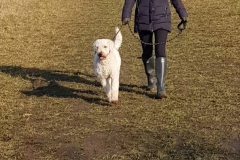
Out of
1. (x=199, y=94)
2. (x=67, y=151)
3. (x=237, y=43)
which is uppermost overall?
(x=237, y=43)

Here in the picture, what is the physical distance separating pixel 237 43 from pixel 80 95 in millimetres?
4810

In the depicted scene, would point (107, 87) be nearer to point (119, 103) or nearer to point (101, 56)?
point (119, 103)

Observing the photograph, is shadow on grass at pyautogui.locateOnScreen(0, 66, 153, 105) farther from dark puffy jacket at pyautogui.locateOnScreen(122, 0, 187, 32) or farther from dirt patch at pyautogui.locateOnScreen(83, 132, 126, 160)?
dirt patch at pyautogui.locateOnScreen(83, 132, 126, 160)

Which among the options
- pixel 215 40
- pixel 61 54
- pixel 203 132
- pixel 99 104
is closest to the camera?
pixel 203 132

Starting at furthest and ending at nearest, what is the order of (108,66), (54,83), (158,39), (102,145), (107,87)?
(54,83)
(158,39)
(107,87)
(108,66)
(102,145)

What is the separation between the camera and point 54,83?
23.5 feet

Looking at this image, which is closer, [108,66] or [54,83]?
[108,66]

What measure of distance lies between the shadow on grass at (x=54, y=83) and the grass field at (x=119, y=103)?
2 centimetres

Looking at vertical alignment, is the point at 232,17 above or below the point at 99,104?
above

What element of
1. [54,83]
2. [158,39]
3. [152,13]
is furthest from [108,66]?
[54,83]

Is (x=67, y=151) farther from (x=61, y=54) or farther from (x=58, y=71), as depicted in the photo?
(x=61, y=54)

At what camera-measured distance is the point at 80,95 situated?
253 inches

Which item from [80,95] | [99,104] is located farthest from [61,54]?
[99,104]

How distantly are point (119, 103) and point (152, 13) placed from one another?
1.38 m
